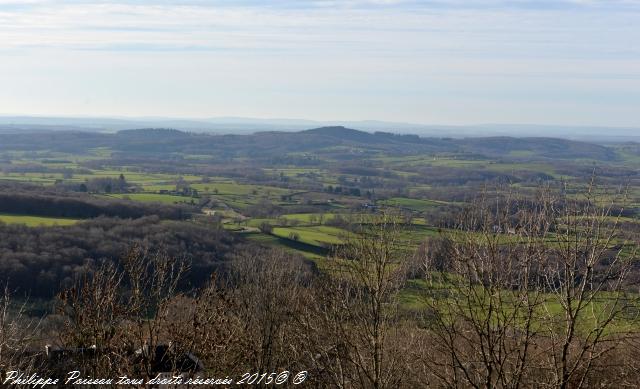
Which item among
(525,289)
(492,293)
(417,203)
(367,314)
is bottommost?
(417,203)

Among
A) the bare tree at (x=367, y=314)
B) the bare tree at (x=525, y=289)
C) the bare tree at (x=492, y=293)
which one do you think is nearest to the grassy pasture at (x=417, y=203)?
the bare tree at (x=367, y=314)

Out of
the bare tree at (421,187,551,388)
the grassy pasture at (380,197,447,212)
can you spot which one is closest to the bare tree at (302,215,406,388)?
the bare tree at (421,187,551,388)

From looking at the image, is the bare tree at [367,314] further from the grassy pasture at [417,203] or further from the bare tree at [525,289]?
the grassy pasture at [417,203]

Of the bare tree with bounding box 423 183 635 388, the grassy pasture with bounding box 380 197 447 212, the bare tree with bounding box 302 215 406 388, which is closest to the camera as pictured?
the bare tree with bounding box 423 183 635 388

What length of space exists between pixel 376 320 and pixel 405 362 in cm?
107

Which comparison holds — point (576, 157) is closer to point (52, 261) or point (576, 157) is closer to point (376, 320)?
point (52, 261)

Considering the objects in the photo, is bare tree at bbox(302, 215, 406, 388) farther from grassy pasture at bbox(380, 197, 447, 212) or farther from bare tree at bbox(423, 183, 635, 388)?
grassy pasture at bbox(380, 197, 447, 212)

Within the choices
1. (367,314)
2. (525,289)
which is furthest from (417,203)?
(525,289)

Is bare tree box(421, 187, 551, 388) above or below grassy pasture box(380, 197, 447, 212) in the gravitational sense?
above

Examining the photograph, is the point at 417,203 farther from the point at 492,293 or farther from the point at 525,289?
the point at 525,289

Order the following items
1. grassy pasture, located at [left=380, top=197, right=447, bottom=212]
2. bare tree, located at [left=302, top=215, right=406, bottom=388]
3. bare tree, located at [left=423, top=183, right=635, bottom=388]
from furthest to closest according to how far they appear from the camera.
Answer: grassy pasture, located at [left=380, top=197, right=447, bottom=212] < bare tree, located at [left=302, top=215, right=406, bottom=388] < bare tree, located at [left=423, top=183, right=635, bottom=388]

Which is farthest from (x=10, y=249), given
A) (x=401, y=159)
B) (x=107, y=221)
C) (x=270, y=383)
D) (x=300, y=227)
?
(x=401, y=159)

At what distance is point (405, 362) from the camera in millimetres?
13266

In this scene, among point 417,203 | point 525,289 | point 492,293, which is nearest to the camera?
point 525,289
